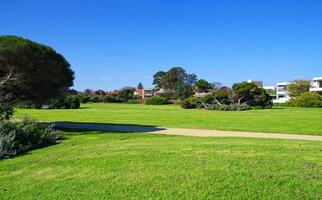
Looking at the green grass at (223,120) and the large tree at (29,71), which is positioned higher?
the large tree at (29,71)

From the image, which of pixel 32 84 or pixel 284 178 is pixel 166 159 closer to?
pixel 284 178

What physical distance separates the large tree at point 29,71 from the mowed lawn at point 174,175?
28.4 ft

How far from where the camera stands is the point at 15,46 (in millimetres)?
16656

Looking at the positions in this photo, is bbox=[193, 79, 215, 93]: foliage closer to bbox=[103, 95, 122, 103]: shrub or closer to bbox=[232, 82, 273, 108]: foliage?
bbox=[232, 82, 273, 108]: foliage

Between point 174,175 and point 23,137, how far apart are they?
321 inches

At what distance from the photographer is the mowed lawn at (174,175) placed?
5760 millimetres

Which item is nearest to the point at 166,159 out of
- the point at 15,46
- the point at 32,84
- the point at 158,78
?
the point at 15,46

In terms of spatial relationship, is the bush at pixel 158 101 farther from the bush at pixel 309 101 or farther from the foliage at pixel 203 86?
the bush at pixel 309 101

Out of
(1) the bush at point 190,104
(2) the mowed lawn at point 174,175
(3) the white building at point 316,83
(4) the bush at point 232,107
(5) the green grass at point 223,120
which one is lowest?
(2) the mowed lawn at point 174,175

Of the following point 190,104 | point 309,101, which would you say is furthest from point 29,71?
point 309,101

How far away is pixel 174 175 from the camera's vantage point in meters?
6.67

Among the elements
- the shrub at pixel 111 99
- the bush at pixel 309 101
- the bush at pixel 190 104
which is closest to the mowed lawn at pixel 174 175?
the bush at pixel 190 104

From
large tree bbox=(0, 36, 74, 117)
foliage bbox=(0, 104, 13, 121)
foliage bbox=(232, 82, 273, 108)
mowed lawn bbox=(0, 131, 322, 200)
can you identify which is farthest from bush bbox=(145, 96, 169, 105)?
mowed lawn bbox=(0, 131, 322, 200)

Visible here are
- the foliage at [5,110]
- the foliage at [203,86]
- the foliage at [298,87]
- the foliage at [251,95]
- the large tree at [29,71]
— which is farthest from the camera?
the foliage at [298,87]
